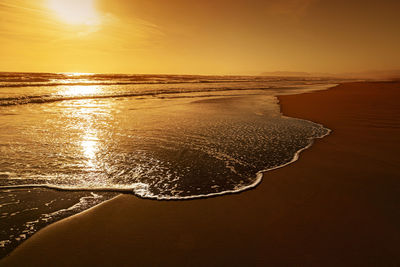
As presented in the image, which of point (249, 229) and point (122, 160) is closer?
point (249, 229)

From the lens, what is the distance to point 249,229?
2.67 meters

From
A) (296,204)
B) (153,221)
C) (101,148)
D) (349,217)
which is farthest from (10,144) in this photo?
(349,217)

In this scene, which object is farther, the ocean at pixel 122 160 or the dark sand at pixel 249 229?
the ocean at pixel 122 160

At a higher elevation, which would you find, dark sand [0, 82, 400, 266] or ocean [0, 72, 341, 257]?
ocean [0, 72, 341, 257]

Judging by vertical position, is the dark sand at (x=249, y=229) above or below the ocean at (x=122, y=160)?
Answer: below

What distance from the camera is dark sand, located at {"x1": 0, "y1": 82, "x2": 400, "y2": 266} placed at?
7.33 feet

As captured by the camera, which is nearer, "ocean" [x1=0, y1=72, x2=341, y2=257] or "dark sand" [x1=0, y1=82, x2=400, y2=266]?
"dark sand" [x1=0, y1=82, x2=400, y2=266]

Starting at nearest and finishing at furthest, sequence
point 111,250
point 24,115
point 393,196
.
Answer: point 111,250 → point 393,196 → point 24,115

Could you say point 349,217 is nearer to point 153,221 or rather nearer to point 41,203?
point 153,221

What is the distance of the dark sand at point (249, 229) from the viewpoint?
223 centimetres

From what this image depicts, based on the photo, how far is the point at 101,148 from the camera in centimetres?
536

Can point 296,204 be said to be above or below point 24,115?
below

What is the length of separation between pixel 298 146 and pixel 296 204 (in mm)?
2950

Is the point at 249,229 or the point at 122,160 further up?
the point at 122,160
